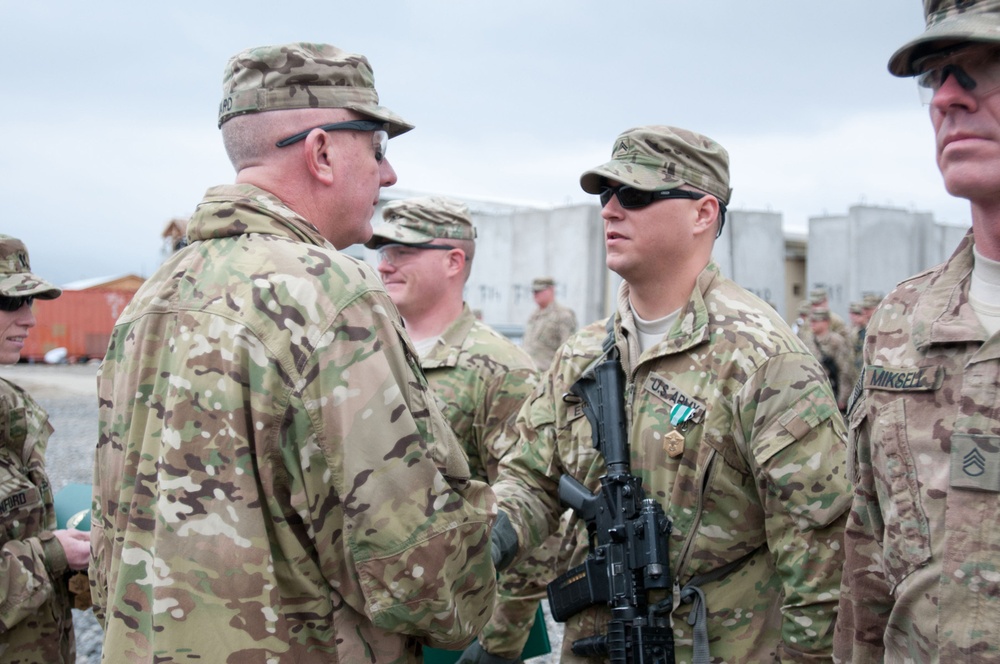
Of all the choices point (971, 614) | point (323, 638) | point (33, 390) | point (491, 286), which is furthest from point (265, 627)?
point (33, 390)

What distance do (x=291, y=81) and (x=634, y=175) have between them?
50.3 inches

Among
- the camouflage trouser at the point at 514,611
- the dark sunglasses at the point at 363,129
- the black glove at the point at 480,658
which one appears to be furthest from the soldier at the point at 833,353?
the dark sunglasses at the point at 363,129

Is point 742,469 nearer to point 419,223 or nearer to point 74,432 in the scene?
point 419,223

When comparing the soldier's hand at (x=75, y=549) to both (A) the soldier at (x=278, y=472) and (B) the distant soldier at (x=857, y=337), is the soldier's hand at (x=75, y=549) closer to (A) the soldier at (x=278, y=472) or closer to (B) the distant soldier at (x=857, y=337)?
(A) the soldier at (x=278, y=472)

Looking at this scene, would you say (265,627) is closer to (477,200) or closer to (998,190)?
(998,190)

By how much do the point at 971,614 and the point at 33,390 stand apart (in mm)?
23018

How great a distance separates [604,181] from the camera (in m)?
3.17

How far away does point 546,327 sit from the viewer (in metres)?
14.3

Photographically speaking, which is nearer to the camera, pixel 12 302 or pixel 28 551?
pixel 28 551

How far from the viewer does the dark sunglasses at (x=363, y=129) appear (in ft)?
7.44

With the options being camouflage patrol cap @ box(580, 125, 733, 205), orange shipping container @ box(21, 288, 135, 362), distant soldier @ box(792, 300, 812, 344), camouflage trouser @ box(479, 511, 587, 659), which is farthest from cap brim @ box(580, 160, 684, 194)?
orange shipping container @ box(21, 288, 135, 362)

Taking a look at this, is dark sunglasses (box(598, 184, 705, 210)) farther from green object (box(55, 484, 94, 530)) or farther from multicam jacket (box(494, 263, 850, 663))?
green object (box(55, 484, 94, 530))

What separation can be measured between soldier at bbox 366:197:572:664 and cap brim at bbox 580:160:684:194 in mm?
1401

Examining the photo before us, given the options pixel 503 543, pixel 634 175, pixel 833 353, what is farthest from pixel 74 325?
pixel 634 175
